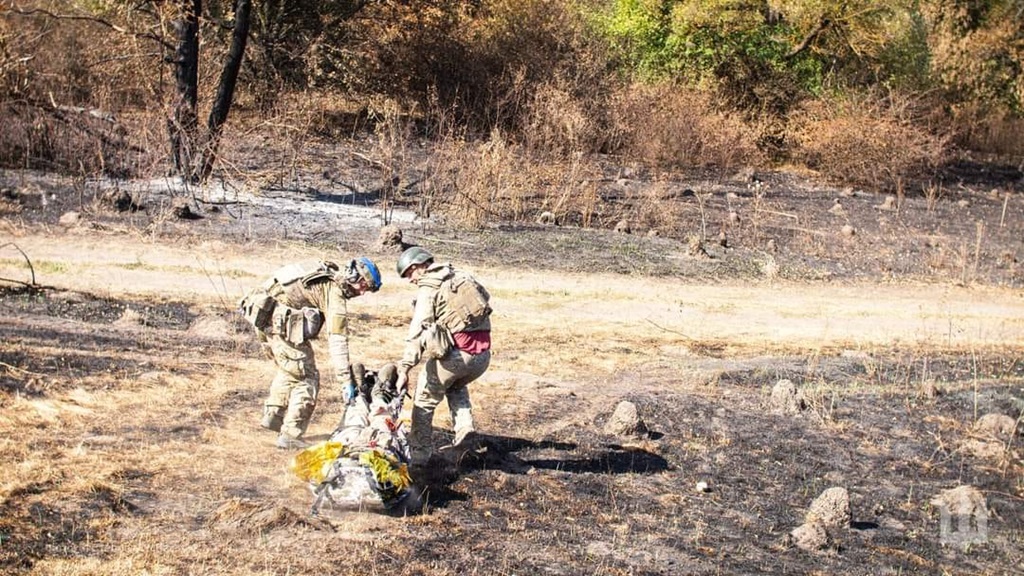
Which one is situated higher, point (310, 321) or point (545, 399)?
point (310, 321)

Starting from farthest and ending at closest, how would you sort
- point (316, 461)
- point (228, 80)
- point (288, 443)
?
point (228, 80)
point (288, 443)
point (316, 461)

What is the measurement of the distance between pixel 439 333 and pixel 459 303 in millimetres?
236

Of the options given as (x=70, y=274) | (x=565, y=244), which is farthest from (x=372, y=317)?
(x=565, y=244)

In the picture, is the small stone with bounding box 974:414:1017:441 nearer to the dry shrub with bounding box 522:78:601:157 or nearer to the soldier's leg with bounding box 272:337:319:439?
the soldier's leg with bounding box 272:337:319:439

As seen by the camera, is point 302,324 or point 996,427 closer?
point 302,324

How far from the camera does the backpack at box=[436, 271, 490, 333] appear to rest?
7.71m

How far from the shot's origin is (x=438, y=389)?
800 cm

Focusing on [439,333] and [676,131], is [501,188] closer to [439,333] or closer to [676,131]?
[676,131]

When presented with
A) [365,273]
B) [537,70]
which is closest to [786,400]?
[365,273]

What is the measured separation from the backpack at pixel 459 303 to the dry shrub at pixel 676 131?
15.8 meters

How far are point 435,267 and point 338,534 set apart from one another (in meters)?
1.91

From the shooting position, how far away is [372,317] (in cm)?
1246

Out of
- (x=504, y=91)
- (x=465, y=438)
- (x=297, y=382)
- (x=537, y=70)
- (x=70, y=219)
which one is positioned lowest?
→ (x=465, y=438)

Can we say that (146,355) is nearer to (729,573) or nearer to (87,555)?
(87,555)
